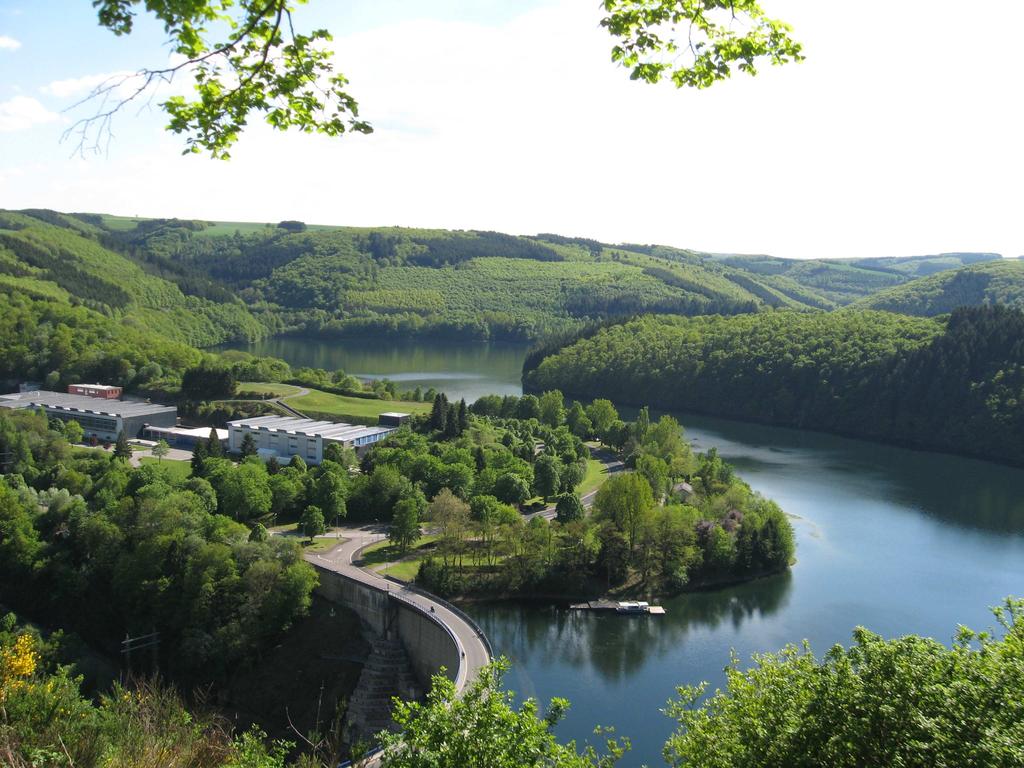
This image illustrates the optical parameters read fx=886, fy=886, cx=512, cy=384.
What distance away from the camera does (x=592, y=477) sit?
1827 inches

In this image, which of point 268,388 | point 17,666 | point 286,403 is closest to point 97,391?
point 268,388

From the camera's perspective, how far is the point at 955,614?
101ft

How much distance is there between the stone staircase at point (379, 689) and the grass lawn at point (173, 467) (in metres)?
15.8

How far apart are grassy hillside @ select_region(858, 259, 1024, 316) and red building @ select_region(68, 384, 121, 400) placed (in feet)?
348

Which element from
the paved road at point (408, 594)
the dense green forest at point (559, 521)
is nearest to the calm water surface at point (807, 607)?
the dense green forest at point (559, 521)

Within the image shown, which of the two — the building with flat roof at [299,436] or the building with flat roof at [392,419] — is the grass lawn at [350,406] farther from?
the building with flat roof at [299,436]

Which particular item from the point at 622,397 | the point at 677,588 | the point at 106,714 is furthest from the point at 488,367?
the point at 106,714

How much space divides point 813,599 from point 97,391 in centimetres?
4577

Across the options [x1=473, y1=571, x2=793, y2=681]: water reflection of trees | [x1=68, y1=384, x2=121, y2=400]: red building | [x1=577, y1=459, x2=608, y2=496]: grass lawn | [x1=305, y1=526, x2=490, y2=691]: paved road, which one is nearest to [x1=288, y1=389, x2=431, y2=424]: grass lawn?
[x1=577, y1=459, x2=608, y2=496]: grass lawn

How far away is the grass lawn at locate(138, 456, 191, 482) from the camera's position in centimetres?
3918

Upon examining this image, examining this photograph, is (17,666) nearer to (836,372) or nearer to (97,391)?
(97,391)

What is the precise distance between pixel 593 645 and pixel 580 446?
21.2 metres

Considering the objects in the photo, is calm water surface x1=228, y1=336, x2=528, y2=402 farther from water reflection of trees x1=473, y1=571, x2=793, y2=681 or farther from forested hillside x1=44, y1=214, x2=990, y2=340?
water reflection of trees x1=473, y1=571, x2=793, y2=681

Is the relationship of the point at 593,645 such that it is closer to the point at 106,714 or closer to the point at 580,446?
the point at 106,714
